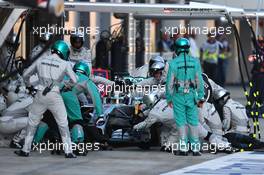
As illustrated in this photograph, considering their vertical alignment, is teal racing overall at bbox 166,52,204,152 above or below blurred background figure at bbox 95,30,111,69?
below

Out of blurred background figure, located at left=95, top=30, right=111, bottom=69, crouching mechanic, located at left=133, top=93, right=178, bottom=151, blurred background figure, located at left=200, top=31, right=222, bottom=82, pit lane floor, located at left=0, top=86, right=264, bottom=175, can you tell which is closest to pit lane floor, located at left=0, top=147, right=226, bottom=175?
pit lane floor, located at left=0, top=86, right=264, bottom=175

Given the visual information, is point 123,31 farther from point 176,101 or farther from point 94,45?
point 176,101

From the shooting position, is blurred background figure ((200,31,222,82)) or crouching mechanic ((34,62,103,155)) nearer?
crouching mechanic ((34,62,103,155))

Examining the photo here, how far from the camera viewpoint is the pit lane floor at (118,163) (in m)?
15.2

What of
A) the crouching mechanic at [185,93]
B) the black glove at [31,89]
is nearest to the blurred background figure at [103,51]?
the black glove at [31,89]

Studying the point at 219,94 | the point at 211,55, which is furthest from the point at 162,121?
the point at 211,55

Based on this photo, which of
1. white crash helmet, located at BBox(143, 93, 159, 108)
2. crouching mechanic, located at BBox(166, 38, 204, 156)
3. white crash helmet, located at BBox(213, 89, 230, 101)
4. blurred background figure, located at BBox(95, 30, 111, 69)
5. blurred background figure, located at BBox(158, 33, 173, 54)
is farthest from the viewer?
blurred background figure, located at BBox(158, 33, 173, 54)

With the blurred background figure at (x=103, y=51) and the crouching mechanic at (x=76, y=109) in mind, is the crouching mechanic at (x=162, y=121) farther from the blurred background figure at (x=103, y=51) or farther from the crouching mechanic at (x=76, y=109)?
the blurred background figure at (x=103, y=51)

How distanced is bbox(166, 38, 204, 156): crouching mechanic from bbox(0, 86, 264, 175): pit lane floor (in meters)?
0.36

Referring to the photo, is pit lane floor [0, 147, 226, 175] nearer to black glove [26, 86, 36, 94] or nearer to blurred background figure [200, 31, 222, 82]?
black glove [26, 86, 36, 94]

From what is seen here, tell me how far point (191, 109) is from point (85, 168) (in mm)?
2362

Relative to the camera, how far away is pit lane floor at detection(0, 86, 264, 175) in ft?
50.0

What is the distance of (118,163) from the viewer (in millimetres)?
16234

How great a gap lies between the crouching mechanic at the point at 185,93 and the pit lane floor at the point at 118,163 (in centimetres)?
36
